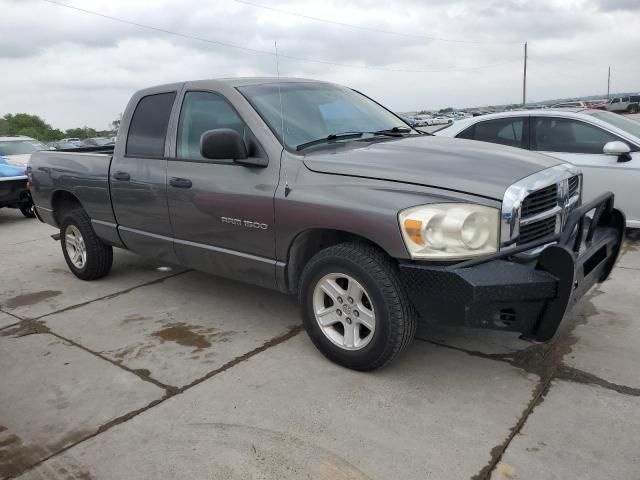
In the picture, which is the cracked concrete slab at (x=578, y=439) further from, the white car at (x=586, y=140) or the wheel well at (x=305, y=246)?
the white car at (x=586, y=140)

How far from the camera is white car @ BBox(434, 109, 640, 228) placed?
596 centimetres

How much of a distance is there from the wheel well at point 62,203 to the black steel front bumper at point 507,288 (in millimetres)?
4104

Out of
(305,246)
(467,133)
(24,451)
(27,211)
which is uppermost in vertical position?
(467,133)

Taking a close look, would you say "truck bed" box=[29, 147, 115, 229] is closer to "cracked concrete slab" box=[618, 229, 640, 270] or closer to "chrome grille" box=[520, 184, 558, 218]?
"chrome grille" box=[520, 184, 558, 218]

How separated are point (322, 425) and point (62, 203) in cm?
423

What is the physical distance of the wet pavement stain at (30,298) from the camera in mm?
5145

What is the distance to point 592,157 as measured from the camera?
20.2 ft

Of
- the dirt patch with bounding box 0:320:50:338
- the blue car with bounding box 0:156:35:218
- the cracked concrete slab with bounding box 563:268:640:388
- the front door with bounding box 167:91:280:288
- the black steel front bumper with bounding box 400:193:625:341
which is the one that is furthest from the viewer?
the blue car with bounding box 0:156:35:218

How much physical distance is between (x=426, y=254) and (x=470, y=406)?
0.88m

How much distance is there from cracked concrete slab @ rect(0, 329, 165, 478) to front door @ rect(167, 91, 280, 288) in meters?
1.01

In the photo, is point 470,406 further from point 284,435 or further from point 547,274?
point 284,435

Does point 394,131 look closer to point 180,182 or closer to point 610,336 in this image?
point 180,182

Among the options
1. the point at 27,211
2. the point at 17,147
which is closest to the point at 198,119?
the point at 27,211

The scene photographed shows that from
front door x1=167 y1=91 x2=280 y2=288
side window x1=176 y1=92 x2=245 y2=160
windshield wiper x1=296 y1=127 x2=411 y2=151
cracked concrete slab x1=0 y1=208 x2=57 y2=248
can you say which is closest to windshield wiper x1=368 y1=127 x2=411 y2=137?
windshield wiper x1=296 y1=127 x2=411 y2=151
